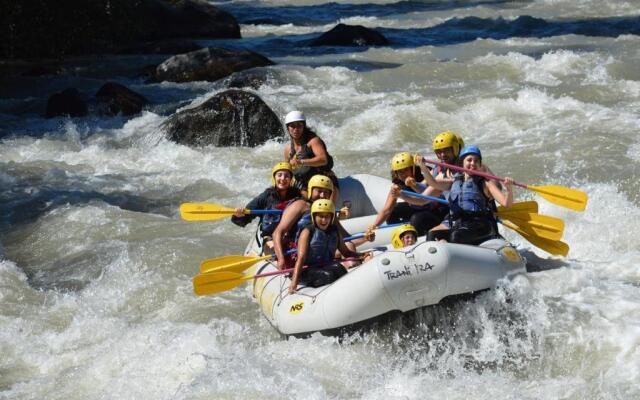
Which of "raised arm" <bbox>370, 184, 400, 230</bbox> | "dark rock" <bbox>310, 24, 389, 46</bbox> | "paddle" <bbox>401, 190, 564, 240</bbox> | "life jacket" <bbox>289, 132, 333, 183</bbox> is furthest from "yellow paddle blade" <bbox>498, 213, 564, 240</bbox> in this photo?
"dark rock" <bbox>310, 24, 389, 46</bbox>

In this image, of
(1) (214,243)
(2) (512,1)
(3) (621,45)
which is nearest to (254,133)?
(1) (214,243)

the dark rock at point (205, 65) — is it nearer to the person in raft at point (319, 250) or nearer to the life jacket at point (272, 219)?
the life jacket at point (272, 219)

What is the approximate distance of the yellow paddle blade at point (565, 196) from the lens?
24.1ft

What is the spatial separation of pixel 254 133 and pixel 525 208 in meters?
5.98

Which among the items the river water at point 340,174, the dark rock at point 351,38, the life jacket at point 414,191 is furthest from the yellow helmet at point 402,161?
the dark rock at point 351,38

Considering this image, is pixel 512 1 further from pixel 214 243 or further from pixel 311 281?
pixel 311 281

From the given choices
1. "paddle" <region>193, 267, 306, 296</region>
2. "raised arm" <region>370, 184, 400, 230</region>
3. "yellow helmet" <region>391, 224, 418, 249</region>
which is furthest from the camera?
"raised arm" <region>370, 184, 400, 230</region>

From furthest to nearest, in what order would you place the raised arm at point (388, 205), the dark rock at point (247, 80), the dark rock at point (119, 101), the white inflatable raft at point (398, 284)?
the dark rock at point (247, 80)
the dark rock at point (119, 101)
the raised arm at point (388, 205)
the white inflatable raft at point (398, 284)

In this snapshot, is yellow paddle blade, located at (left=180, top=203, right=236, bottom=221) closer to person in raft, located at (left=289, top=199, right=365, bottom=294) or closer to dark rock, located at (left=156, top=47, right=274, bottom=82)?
person in raft, located at (left=289, top=199, right=365, bottom=294)

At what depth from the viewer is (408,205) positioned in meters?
7.76

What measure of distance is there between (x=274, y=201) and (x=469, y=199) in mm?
1597

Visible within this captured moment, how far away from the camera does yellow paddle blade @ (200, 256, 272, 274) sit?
7.28m

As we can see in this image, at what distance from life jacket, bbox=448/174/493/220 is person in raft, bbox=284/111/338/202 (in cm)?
146

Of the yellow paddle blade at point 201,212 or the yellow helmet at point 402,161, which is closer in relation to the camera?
the yellow helmet at point 402,161
